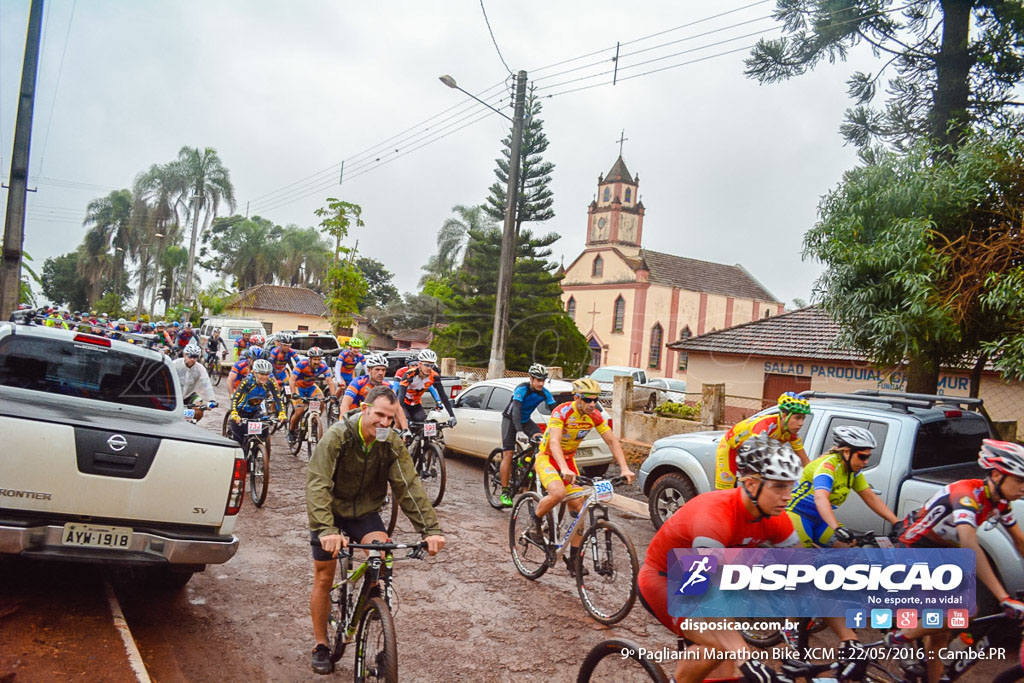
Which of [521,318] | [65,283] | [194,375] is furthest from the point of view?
[65,283]

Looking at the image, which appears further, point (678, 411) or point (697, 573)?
point (678, 411)

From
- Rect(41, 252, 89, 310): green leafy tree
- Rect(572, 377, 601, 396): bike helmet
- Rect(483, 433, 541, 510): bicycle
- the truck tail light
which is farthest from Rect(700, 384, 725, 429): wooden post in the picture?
Rect(41, 252, 89, 310): green leafy tree

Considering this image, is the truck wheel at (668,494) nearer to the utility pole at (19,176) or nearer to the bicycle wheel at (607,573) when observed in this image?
the bicycle wheel at (607,573)

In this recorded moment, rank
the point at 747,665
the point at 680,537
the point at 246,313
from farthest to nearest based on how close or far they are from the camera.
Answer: the point at 246,313 < the point at 680,537 < the point at 747,665

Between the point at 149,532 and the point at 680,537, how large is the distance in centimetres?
344

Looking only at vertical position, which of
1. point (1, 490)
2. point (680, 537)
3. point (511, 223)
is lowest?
point (1, 490)

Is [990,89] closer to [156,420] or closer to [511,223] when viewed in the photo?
[511,223]

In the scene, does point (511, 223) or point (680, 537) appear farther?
point (511, 223)

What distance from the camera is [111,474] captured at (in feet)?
14.6

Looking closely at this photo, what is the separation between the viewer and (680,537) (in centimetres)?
319

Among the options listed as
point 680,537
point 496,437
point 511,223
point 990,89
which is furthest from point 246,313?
point 680,537

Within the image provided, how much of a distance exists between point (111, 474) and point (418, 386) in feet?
17.7

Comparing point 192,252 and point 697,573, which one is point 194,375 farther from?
point 192,252

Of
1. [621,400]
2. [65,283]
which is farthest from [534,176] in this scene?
[65,283]
